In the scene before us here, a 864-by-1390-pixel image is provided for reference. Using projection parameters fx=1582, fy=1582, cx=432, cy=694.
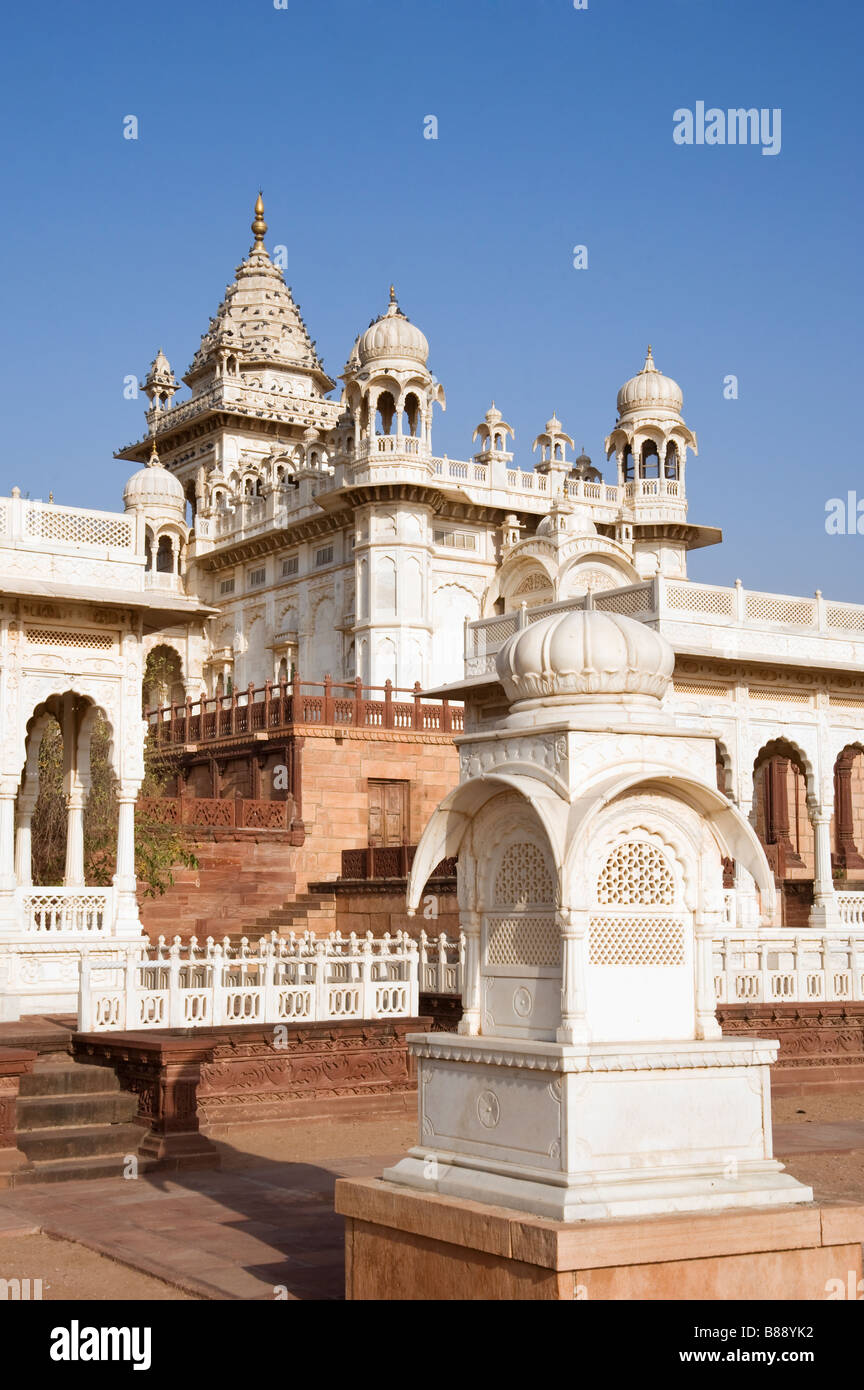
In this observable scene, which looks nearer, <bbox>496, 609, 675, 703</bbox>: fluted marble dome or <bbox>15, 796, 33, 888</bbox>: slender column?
<bbox>496, 609, 675, 703</bbox>: fluted marble dome

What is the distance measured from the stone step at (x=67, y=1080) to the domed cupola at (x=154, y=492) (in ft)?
103

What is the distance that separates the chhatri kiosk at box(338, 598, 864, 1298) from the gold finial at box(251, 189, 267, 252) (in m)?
47.2

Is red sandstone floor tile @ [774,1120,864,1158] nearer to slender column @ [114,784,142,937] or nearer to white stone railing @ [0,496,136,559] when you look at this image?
slender column @ [114,784,142,937]

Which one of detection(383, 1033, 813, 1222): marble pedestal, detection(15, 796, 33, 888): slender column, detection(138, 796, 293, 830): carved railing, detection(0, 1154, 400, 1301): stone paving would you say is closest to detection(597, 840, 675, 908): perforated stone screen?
detection(383, 1033, 813, 1222): marble pedestal

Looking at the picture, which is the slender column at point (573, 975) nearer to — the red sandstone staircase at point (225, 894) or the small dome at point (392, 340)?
the red sandstone staircase at point (225, 894)

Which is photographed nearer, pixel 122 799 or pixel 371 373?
pixel 122 799

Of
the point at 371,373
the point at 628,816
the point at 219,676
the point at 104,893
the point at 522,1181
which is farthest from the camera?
the point at 219,676

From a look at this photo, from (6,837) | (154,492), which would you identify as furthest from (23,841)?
(154,492)

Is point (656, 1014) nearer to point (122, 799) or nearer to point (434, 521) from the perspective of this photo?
point (122, 799)

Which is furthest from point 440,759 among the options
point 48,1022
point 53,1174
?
point 53,1174

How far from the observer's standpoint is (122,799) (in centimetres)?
1961

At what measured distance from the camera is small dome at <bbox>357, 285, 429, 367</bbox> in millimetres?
36188
